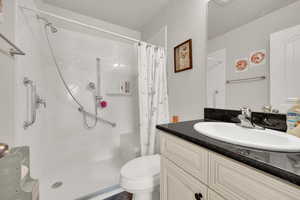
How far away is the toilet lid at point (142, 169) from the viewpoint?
3.11 feet

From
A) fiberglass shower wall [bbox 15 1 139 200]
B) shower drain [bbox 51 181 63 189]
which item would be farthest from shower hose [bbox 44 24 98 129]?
shower drain [bbox 51 181 63 189]

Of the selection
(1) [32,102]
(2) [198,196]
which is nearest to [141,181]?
(2) [198,196]

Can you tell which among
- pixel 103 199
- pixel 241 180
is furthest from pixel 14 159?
pixel 103 199

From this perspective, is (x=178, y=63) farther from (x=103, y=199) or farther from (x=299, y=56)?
(x=103, y=199)

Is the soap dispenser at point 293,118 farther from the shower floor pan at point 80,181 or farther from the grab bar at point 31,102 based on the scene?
the grab bar at point 31,102

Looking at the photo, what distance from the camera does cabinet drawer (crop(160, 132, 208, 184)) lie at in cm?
54

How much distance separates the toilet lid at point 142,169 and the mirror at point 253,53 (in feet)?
2.56

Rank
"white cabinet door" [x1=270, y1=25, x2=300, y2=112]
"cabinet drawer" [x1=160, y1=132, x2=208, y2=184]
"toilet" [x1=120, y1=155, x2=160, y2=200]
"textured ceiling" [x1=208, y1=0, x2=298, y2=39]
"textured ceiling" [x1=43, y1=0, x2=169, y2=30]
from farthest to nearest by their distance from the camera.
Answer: "textured ceiling" [x1=43, y1=0, x2=169, y2=30] < "toilet" [x1=120, y1=155, x2=160, y2=200] < "textured ceiling" [x1=208, y1=0, x2=298, y2=39] < "white cabinet door" [x1=270, y1=25, x2=300, y2=112] < "cabinet drawer" [x1=160, y1=132, x2=208, y2=184]

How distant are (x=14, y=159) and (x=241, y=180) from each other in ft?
2.86

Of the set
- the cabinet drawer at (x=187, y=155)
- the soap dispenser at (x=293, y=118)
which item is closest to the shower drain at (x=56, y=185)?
the cabinet drawer at (x=187, y=155)

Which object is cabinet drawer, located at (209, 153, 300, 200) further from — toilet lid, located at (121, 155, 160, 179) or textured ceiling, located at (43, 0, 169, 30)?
textured ceiling, located at (43, 0, 169, 30)

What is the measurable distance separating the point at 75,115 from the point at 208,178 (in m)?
1.79

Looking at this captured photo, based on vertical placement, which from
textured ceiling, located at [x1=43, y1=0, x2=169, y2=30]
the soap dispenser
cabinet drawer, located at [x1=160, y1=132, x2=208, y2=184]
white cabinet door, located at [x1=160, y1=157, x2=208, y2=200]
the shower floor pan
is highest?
textured ceiling, located at [x1=43, y1=0, x2=169, y2=30]

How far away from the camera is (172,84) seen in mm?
1516
